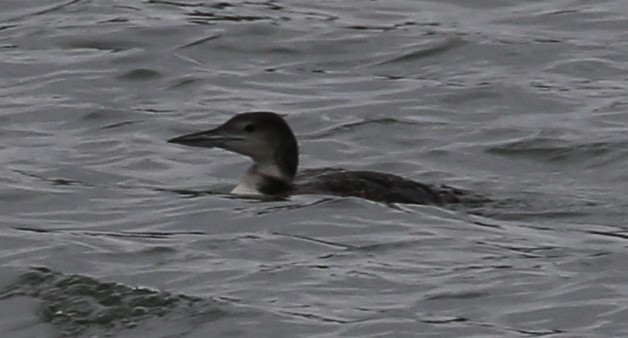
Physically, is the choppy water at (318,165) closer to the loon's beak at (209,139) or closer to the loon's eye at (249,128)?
the loon's beak at (209,139)

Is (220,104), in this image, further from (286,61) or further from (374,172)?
(374,172)

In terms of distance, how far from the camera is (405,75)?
59.8 ft

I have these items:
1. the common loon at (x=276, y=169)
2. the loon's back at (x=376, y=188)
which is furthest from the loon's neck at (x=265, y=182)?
the loon's back at (x=376, y=188)

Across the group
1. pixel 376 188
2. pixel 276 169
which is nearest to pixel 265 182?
pixel 276 169

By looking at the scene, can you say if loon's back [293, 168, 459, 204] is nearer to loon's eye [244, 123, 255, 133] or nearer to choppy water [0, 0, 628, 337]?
choppy water [0, 0, 628, 337]

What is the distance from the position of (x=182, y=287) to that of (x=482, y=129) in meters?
4.98

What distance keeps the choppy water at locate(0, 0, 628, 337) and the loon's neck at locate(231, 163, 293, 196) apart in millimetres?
250

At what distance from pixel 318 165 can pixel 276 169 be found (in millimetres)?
1093

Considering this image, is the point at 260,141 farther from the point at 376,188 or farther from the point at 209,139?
the point at 376,188

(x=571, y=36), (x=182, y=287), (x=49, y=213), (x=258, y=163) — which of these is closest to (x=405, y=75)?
(x=571, y=36)

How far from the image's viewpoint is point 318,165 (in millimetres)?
15844

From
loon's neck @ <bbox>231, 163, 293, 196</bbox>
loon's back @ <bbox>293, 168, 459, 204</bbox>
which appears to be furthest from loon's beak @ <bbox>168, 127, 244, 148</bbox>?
loon's back @ <bbox>293, 168, 459, 204</bbox>

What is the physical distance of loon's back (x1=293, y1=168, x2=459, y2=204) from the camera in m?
14.1

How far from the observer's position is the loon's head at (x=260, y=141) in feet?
48.5
